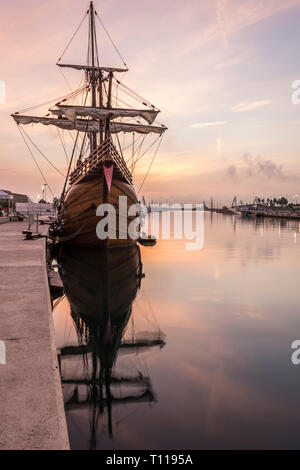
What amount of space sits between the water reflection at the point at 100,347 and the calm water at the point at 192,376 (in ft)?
0.12

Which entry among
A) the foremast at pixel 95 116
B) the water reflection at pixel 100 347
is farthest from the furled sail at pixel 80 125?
the water reflection at pixel 100 347

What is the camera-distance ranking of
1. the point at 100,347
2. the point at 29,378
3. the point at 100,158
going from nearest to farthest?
1. the point at 29,378
2. the point at 100,347
3. the point at 100,158

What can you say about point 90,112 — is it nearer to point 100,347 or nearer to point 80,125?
point 80,125

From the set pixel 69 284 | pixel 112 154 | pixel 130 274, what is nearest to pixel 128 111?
pixel 112 154

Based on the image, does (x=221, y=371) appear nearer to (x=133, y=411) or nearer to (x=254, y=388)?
(x=254, y=388)

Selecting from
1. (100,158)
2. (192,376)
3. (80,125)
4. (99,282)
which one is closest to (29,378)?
(192,376)

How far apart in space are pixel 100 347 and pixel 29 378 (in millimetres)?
5123

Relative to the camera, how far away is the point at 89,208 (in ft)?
81.9

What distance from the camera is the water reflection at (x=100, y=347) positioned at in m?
6.34

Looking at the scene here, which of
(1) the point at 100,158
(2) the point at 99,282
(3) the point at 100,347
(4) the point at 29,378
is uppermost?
(1) the point at 100,158

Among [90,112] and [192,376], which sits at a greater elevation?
[90,112]

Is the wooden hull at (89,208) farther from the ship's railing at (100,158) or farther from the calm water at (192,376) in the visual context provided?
the calm water at (192,376)

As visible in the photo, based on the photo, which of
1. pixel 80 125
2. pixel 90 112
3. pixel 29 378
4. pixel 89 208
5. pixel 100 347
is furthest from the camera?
pixel 80 125

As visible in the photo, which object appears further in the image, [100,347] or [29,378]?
[100,347]
